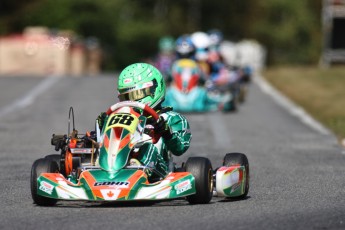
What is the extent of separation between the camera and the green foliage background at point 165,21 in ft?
223

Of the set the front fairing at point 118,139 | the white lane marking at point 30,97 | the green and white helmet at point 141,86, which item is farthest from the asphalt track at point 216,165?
the green and white helmet at point 141,86

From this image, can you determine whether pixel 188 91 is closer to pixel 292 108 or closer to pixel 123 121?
pixel 292 108

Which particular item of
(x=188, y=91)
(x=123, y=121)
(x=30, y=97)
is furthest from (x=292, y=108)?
(x=123, y=121)

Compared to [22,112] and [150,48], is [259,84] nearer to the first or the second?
[22,112]

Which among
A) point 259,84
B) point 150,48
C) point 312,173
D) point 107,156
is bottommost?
point 150,48

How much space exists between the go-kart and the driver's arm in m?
0.13

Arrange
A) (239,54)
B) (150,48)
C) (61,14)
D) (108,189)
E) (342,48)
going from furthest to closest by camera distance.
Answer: (150,48) < (61,14) < (239,54) < (342,48) < (108,189)

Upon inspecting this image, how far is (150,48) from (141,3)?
9.37 meters

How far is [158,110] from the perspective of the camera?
10.2 meters

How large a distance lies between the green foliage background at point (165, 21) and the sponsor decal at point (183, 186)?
57421mm

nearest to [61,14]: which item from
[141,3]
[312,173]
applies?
[141,3]

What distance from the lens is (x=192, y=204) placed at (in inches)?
366

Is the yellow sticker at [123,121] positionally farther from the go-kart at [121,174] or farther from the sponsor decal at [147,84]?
the sponsor decal at [147,84]

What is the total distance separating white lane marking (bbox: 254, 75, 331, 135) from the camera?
61.2 feet
